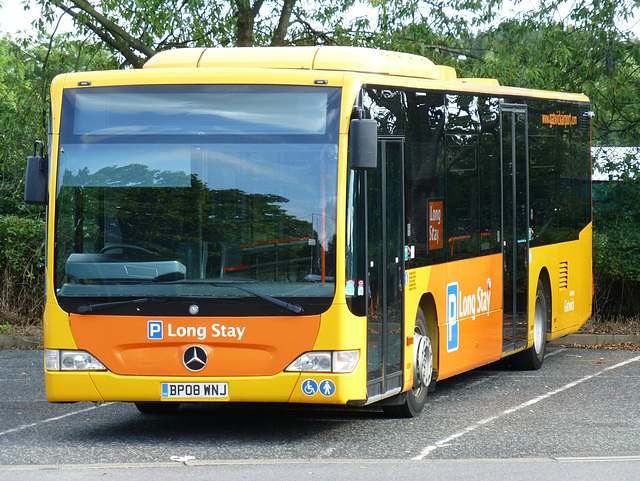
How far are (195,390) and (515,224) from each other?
5.33 metres

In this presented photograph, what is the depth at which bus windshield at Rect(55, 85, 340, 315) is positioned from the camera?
8492 millimetres

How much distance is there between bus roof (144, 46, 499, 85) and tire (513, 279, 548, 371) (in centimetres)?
408

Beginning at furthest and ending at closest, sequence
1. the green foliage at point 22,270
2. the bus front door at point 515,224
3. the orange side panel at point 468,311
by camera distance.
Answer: the green foliage at point 22,270 < the bus front door at point 515,224 < the orange side panel at point 468,311

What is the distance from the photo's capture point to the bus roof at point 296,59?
32.0 feet

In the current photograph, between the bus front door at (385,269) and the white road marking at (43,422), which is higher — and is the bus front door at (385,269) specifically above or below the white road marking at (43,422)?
above

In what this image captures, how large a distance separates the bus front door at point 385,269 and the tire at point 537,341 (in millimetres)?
4225

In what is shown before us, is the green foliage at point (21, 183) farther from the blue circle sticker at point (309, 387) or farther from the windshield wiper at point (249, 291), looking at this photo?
the blue circle sticker at point (309, 387)

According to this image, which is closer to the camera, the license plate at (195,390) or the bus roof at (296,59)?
the license plate at (195,390)

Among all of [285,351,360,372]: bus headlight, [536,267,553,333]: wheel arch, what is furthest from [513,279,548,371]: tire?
[285,351,360,372]: bus headlight

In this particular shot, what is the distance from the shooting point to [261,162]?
8570mm

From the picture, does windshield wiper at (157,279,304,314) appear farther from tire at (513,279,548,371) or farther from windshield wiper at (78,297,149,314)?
tire at (513,279,548,371)

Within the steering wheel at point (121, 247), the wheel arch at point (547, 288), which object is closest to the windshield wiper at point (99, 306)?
the steering wheel at point (121, 247)

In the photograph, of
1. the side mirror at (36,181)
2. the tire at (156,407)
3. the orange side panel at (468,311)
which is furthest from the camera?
the orange side panel at (468,311)

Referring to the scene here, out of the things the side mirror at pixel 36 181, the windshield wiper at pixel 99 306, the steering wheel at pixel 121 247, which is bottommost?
the windshield wiper at pixel 99 306
